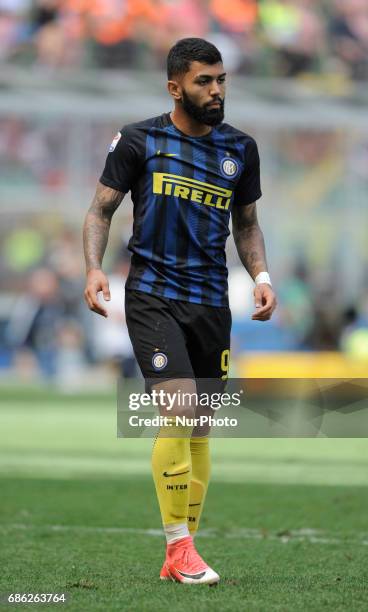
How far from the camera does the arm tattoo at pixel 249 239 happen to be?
5508 millimetres

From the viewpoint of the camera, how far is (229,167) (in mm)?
5277

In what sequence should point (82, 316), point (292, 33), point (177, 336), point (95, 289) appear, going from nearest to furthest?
point (95, 289) < point (177, 336) < point (82, 316) < point (292, 33)

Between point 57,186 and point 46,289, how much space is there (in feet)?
5.96

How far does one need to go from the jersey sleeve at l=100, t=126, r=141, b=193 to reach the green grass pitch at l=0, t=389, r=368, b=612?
154 centimetres

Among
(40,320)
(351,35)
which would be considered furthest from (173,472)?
(351,35)

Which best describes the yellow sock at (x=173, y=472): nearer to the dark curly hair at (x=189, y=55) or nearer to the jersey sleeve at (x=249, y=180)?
the jersey sleeve at (x=249, y=180)

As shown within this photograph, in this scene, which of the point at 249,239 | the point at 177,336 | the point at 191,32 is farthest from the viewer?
the point at 191,32

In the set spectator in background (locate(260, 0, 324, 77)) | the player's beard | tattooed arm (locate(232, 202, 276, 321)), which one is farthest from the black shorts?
spectator in background (locate(260, 0, 324, 77))

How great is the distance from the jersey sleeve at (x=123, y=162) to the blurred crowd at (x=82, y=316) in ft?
43.5

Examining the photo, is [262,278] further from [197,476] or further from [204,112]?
[197,476]

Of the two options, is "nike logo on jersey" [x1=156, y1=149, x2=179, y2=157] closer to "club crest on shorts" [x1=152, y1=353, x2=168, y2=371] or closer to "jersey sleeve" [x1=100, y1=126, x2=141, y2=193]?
"jersey sleeve" [x1=100, y1=126, x2=141, y2=193]

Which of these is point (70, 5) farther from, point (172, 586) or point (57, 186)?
point (172, 586)

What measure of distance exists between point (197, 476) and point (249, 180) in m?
1.22

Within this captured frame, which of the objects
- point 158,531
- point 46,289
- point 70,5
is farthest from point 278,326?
point 158,531
